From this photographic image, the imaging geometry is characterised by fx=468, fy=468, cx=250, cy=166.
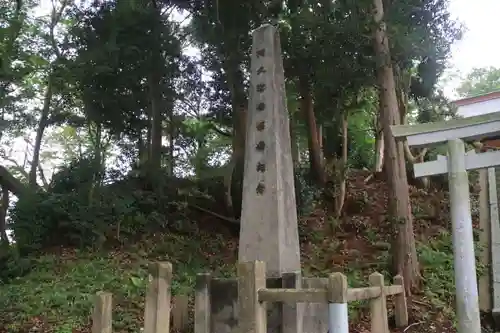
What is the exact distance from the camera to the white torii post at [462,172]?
469 cm

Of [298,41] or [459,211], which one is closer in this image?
[459,211]

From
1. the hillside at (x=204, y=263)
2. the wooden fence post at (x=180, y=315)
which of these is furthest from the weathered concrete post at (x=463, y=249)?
the wooden fence post at (x=180, y=315)

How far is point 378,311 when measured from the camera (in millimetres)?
5289

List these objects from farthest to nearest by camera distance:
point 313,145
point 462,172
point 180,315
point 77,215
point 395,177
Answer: point 313,145, point 77,215, point 395,177, point 180,315, point 462,172

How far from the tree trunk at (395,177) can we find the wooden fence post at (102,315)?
5.17 metres

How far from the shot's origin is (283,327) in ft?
17.6

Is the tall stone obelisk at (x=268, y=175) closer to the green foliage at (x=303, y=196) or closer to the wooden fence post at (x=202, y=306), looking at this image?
the wooden fence post at (x=202, y=306)

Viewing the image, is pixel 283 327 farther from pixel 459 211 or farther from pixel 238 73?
pixel 238 73

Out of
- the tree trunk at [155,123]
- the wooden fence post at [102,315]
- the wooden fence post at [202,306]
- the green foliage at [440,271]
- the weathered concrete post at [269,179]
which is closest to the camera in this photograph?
the wooden fence post at [102,315]

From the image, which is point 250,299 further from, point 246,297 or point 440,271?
point 440,271

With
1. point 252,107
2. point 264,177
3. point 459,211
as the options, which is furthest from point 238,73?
point 459,211

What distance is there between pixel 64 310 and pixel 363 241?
6.17m

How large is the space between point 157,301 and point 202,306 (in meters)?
1.27

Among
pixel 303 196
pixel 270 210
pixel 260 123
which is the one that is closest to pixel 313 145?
pixel 303 196
